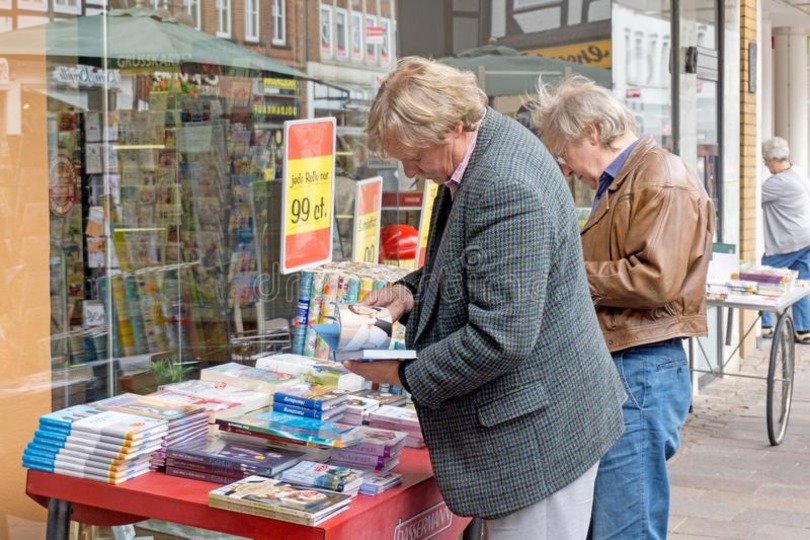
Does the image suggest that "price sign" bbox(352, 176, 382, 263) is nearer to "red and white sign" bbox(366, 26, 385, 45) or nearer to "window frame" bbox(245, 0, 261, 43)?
"red and white sign" bbox(366, 26, 385, 45)

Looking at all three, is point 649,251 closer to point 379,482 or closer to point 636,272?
point 636,272

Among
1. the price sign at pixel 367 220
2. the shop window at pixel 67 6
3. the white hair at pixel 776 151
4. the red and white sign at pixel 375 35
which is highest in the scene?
the red and white sign at pixel 375 35

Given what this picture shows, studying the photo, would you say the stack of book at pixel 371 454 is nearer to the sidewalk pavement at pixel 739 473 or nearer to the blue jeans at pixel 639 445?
the blue jeans at pixel 639 445

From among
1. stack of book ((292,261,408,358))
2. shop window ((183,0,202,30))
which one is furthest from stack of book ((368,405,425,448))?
shop window ((183,0,202,30))

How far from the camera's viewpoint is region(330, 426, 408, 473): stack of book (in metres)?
3.03

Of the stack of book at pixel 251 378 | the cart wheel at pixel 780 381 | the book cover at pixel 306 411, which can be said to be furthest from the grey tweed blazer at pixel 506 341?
the cart wheel at pixel 780 381

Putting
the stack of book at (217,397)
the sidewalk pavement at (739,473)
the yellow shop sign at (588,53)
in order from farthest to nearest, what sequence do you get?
the yellow shop sign at (588,53) < the sidewalk pavement at (739,473) < the stack of book at (217,397)

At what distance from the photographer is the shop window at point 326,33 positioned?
5.84 m

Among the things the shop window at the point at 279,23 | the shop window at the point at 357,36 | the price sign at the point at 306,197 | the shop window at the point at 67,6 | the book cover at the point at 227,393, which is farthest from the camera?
the shop window at the point at 357,36

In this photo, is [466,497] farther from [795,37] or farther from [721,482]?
[795,37]

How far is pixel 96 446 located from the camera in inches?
117

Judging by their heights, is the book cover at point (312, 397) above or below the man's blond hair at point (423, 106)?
below

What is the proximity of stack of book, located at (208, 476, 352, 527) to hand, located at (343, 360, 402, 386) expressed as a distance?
31cm

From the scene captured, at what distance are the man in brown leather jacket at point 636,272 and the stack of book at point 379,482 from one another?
84 centimetres
